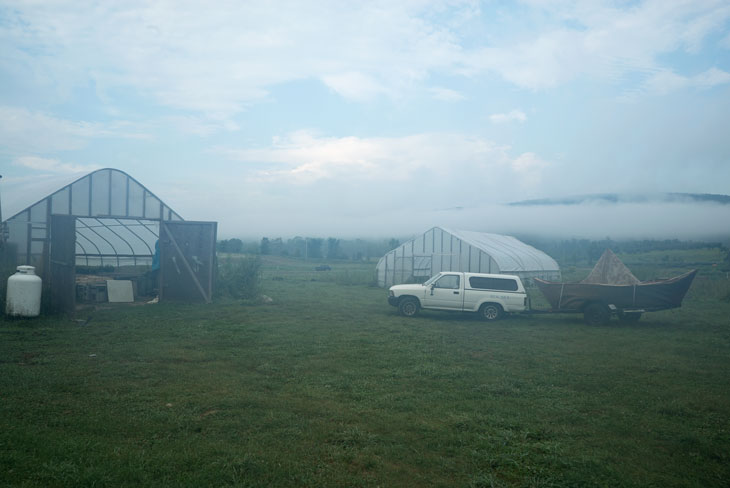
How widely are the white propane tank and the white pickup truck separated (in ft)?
34.9

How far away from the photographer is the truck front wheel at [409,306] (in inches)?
706

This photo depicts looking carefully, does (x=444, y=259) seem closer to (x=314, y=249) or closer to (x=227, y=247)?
(x=227, y=247)

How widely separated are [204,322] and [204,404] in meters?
8.15

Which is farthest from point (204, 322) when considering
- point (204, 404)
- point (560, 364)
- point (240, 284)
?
point (560, 364)

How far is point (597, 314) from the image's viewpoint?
16859 mm

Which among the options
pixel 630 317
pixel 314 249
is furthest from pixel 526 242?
pixel 630 317

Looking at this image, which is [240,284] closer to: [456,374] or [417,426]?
[456,374]

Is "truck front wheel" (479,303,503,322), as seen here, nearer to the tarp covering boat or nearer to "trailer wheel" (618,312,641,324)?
the tarp covering boat

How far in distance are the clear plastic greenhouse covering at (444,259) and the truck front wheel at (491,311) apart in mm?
10788

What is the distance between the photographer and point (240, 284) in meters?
21.3

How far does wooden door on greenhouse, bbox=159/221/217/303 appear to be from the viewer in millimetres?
18703

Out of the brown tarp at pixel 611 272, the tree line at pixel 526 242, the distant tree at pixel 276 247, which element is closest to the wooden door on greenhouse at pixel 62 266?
the tree line at pixel 526 242

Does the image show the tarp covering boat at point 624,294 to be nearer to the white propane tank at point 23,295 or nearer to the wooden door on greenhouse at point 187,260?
the wooden door on greenhouse at point 187,260

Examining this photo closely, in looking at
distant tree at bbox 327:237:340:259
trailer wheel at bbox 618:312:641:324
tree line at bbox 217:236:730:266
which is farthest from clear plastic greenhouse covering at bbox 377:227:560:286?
distant tree at bbox 327:237:340:259
